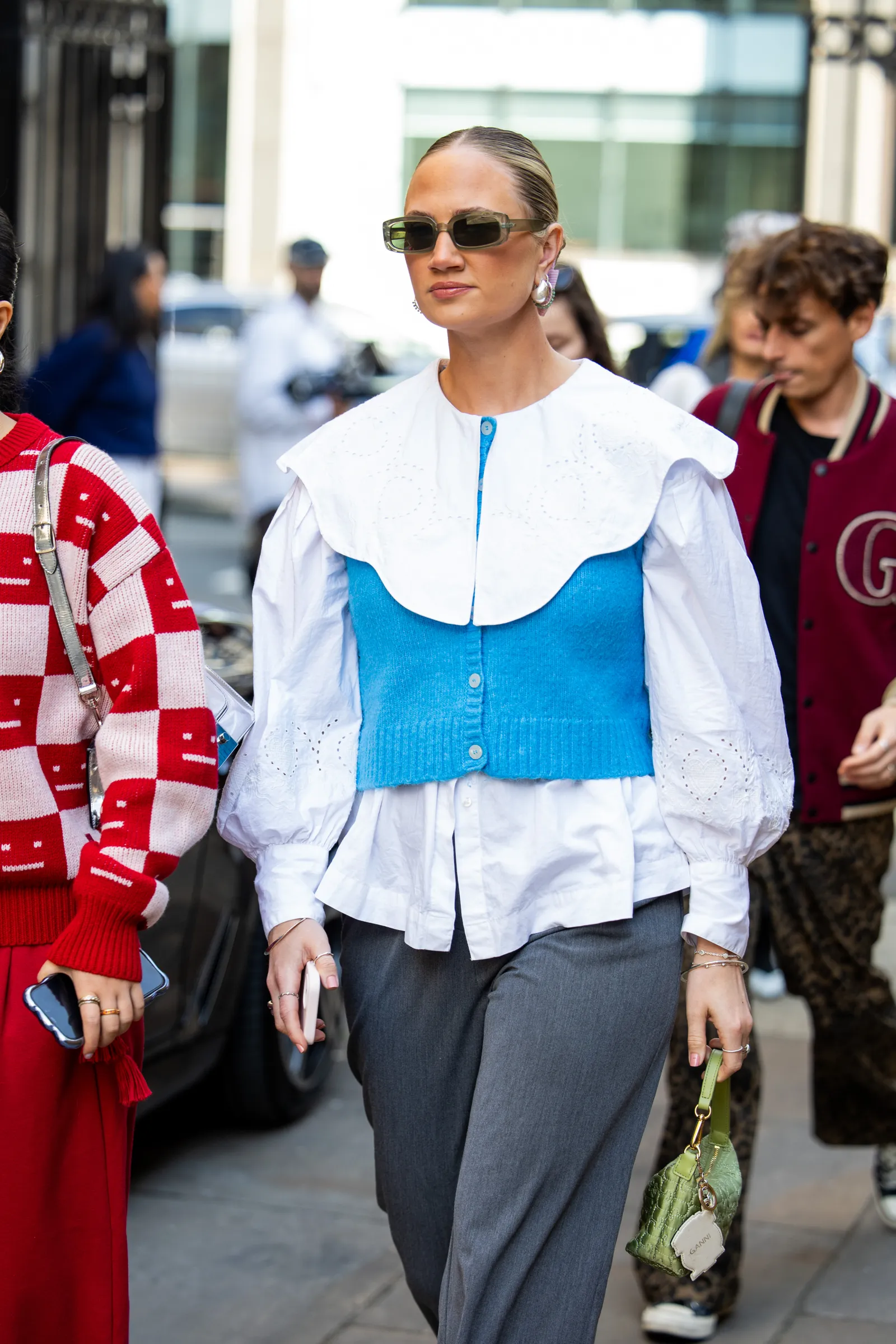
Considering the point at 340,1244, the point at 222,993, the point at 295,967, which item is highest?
the point at 295,967

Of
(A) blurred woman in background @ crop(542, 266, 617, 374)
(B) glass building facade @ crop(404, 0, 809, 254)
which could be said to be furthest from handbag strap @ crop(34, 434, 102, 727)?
(B) glass building facade @ crop(404, 0, 809, 254)

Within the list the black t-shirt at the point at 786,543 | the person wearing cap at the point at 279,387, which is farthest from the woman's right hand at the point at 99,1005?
the person wearing cap at the point at 279,387

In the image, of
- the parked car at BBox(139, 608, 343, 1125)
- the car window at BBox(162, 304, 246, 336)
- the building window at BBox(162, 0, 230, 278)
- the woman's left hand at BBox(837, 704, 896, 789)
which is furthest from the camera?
the building window at BBox(162, 0, 230, 278)

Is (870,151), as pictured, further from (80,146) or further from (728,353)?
(728,353)

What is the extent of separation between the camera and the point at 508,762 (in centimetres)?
255

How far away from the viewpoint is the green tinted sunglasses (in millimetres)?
2576

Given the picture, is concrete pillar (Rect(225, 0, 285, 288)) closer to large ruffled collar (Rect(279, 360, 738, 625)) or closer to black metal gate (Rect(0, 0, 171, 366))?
black metal gate (Rect(0, 0, 171, 366))

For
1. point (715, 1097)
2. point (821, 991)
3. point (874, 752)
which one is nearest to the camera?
point (715, 1097)

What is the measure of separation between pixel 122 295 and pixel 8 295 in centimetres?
529

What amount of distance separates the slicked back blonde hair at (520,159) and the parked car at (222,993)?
1.83 m

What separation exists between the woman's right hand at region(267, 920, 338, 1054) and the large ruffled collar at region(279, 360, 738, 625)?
0.46 m

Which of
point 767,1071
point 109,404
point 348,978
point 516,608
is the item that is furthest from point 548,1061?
point 109,404

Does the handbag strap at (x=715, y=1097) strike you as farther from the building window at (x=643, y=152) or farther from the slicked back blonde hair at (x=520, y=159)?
the building window at (x=643, y=152)

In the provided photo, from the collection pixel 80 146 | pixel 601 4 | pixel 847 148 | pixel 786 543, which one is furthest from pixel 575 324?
pixel 601 4
